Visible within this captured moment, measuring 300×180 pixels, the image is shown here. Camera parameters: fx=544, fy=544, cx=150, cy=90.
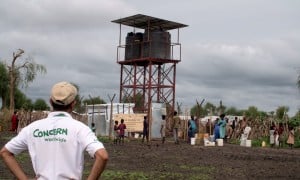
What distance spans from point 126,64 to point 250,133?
1271cm

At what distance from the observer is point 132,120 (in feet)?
115

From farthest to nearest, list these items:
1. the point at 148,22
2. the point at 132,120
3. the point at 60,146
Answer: the point at 148,22
the point at 132,120
the point at 60,146

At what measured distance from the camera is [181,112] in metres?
38.8

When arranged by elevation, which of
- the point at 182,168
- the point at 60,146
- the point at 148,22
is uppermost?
the point at 148,22

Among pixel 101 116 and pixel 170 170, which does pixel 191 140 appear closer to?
pixel 101 116

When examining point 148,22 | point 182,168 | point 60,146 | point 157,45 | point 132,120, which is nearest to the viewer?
point 60,146

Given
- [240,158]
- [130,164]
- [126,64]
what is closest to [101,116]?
[126,64]

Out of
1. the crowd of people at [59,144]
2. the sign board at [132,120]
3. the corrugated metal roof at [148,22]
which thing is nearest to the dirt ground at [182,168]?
the crowd of people at [59,144]

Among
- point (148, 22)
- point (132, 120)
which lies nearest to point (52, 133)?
point (132, 120)

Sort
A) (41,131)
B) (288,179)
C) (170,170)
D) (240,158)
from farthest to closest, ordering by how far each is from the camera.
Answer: (240,158) < (170,170) < (288,179) < (41,131)

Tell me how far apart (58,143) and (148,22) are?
3933cm

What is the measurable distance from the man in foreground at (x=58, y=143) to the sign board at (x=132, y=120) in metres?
30.9

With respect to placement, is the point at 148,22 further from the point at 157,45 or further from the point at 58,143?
the point at 58,143

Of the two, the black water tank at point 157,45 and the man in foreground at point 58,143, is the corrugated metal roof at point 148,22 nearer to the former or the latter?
the black water tank at point 157,45
